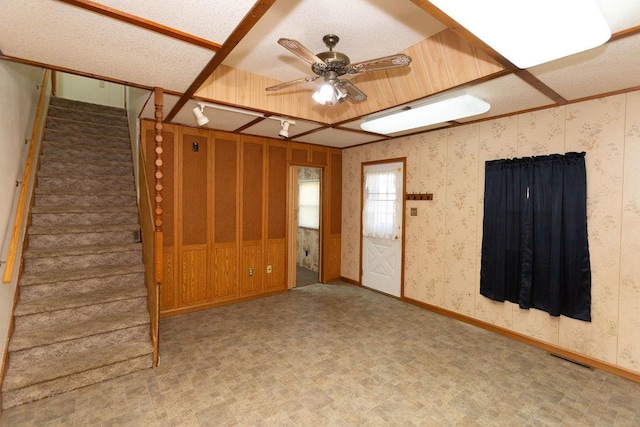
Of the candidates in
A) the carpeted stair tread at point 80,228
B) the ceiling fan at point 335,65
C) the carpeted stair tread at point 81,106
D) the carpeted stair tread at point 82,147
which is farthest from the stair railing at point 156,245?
the carpeted stair tread at point 81,106

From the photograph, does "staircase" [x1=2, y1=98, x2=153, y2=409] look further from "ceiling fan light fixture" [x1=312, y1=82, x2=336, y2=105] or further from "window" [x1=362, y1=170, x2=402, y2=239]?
"window" [x1=362, y1=170, x2=402, y2=239]

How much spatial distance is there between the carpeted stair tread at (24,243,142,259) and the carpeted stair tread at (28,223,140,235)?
0.61ft

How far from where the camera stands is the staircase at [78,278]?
245cm

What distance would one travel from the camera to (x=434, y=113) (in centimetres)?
302

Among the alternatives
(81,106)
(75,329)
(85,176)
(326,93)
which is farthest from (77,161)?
(326,93)

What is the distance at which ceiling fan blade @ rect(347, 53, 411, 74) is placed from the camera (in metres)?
1.88

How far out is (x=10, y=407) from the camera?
2.22 m

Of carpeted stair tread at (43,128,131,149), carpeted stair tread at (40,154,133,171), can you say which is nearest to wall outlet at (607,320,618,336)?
carpeted stair tread at (40,154,133,171)

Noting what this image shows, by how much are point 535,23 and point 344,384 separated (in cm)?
277

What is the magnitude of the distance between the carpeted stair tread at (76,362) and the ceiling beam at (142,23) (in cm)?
257

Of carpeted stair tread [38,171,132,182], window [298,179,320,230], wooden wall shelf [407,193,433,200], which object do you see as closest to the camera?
carpeted stair tread [38,171,132,182]

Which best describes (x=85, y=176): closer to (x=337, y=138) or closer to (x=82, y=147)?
(x=82, y=147)

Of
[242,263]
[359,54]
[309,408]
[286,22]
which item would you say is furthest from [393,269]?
[286,22]

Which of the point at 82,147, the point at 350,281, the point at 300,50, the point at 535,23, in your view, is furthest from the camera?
the point at 350,281
